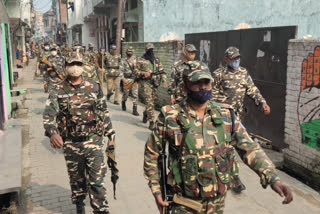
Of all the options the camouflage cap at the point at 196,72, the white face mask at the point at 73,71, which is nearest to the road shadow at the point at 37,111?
the white face mask at the point at 73,71

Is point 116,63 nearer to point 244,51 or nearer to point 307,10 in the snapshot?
point 244,51

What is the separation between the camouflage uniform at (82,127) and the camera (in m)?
3.59

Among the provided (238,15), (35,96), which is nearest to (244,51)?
(35,96)

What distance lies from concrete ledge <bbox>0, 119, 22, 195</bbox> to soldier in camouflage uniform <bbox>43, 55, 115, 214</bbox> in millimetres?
1062

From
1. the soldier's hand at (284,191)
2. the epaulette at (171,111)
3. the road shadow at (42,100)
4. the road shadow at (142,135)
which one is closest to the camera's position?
the soldier's hand at (284,191)

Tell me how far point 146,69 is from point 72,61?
15.6 ft

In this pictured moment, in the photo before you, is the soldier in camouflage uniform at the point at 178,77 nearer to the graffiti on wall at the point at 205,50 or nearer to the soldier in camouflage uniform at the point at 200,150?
the graffiti on wall at the point at 205,50

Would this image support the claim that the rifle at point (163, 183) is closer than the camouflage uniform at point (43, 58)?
Yes

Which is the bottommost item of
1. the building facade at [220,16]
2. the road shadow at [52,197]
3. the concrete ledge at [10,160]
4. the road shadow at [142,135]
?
the road shadow at [52,197]

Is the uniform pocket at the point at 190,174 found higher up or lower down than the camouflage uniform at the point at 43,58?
lower down

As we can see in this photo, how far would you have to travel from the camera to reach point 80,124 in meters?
3.58

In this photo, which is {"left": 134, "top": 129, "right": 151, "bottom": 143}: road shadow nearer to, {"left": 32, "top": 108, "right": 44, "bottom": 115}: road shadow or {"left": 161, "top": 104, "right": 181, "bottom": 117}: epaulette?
{"left": 32, "top": 108, "right": 44, "bottom": 115}: road shadow

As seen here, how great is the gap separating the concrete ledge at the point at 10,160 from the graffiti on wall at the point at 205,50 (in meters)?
5.16

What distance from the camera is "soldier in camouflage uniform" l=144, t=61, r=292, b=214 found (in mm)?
2338
